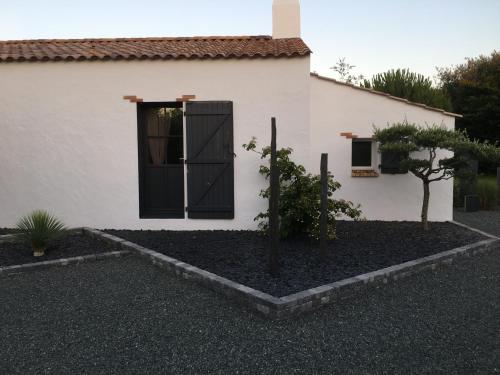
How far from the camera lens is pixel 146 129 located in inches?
299

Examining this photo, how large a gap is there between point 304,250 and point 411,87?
683 centimetres

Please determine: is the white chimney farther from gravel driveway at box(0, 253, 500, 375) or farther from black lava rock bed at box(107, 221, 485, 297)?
gravel driveway at box(0, 253, 500, 375)

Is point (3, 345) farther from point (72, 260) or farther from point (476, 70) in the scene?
point (476, 70)

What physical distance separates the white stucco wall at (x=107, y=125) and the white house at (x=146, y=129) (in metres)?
0.02

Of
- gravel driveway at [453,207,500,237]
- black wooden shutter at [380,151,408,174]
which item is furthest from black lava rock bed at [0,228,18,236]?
gravel driveway at [453,207,500,237]

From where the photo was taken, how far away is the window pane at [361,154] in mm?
8438

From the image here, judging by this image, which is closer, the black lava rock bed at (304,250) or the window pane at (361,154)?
the black lava rock bed at (304,250)

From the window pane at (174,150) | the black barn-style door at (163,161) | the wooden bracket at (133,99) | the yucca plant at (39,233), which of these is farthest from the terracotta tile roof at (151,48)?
the yucca plant at (39,233)

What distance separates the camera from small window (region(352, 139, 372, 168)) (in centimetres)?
844

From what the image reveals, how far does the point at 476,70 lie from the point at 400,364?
25.4m

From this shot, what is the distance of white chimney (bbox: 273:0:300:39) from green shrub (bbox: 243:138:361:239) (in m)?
3.07

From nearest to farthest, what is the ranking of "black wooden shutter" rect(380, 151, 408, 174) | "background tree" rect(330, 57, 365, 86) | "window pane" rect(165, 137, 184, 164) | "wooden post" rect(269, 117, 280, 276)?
1. "wooden post" rect(269, 117, 280, 276)
2. "window pane" rect(165, 137, 184, 164)
3. "black wooden shutter" rect(380, 151, 408, 174)
4. "background tree" rect(330, 57, 365, 86)

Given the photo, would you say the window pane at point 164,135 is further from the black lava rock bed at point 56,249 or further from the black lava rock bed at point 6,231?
the black lava rock bed at point 6,231

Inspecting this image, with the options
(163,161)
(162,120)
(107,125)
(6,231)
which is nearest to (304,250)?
(163,161)
